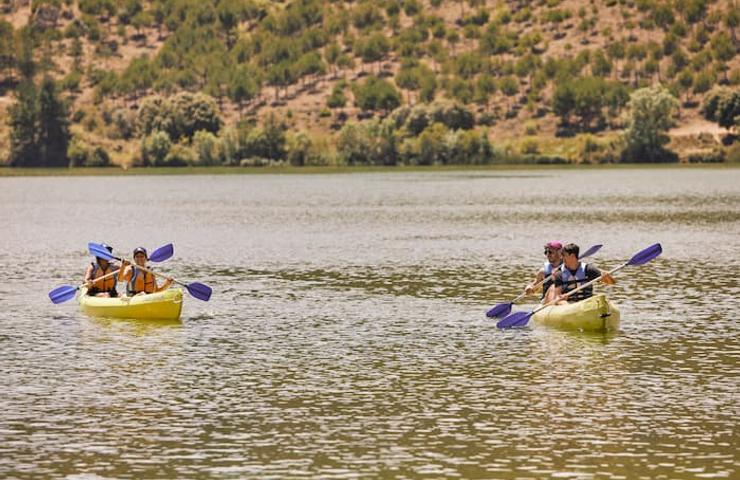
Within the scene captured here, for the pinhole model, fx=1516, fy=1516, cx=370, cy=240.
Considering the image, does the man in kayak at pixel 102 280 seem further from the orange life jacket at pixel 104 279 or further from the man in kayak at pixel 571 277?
the man in kayak at pixel 571 277

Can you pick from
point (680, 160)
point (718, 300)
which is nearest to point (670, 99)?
point (680, 160)

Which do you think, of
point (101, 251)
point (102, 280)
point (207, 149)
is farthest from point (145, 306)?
point (207, 149)

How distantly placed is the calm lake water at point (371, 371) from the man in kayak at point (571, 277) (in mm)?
1413

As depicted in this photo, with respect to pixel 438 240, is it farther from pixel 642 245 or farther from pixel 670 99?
pixel 670 99

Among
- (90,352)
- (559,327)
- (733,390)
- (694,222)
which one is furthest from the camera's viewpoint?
(694,222)

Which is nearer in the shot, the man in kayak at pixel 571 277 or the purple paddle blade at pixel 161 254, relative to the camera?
the man in kayak at pixel 571 277

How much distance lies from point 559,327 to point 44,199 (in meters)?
89.8

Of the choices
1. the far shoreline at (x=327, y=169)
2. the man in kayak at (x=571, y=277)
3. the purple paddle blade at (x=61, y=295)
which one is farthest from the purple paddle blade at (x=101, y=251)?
the far shoreline at (x=327, y=169)

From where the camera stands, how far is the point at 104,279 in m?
40.2

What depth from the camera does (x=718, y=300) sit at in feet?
137

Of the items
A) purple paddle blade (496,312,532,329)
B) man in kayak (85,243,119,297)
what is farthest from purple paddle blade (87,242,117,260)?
purple paddle blade (496,312,532,329)

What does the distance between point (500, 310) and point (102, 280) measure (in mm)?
10743

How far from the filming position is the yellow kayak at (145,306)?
37.8 metres

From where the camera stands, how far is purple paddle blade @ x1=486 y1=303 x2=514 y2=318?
3684 cm
